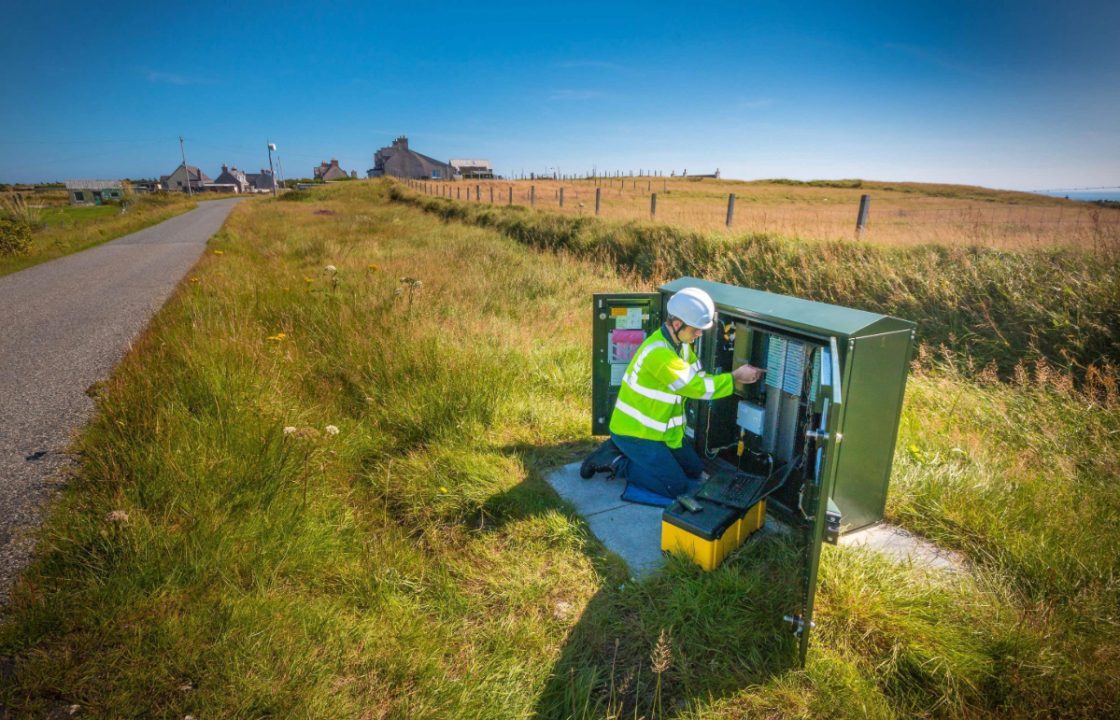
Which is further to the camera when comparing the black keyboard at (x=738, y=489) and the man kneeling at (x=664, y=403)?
the man kneeling at (x=664, y=403)

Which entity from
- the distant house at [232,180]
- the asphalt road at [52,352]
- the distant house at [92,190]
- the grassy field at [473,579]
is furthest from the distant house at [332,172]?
the grassy field at [473,579]

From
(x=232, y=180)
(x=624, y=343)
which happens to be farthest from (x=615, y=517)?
(x=232, y=180)

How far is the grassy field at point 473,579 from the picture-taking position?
7.41 feet

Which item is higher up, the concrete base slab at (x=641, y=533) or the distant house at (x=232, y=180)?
the distant house at (x=232, y=180)

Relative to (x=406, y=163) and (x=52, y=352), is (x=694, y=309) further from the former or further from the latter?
(x=406, y=163)

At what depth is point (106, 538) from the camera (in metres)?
2.69

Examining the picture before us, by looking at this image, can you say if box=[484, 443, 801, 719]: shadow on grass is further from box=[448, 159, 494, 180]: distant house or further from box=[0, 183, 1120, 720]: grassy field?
box=[448, 159, 494, 180]: distant house

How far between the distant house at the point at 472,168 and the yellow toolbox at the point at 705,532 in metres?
81.8

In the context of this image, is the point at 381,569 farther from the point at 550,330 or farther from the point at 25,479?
the point at 550,330

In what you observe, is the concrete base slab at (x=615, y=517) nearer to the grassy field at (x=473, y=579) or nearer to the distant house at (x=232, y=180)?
the grassy field at (x=473, y=579)

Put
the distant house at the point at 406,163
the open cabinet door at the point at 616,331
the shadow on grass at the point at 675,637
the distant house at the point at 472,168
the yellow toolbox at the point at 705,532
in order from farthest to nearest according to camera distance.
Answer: the distant house at the point at 472,168 < the distant house at the point at 406,163 < the open cabinet door at the point at 616,331 < the yellow toolbox at the point at 705,532 < the shadow on grass at the point at 675,637

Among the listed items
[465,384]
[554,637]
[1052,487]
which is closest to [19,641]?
[554,637]

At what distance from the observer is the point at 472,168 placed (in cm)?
8125

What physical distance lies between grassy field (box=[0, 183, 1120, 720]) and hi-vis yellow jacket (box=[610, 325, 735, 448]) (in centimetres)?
78
